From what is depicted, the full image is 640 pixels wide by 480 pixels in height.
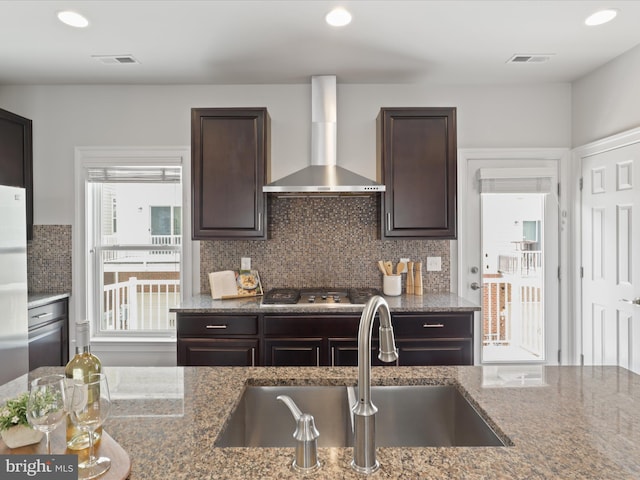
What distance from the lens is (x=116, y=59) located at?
3.13 metres

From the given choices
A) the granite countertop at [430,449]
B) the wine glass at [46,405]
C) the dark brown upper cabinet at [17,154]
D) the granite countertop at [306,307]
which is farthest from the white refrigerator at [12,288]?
the wine glass at [46,405]

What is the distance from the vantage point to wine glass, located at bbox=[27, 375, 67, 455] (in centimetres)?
90

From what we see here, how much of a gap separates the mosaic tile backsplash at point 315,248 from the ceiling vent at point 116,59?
1.45 meters

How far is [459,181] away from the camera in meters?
3.65

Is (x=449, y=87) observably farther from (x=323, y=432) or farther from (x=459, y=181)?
(x=323, y=432)

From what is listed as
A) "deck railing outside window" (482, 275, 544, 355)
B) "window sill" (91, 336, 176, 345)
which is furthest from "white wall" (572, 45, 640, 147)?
"window sill" (91, 336, 176, 345)

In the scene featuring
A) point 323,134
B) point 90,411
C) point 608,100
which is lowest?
point 90,411

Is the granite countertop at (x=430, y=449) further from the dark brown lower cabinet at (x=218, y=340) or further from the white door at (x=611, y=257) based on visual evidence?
the white door at (x=611, y=257)

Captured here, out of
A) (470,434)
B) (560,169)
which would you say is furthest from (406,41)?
(470,434)

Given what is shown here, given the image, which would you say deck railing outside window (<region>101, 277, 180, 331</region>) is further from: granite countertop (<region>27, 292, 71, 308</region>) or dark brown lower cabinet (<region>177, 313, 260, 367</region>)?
dark brown lower cabinet (<region>177, 313, 260, 367</region>)

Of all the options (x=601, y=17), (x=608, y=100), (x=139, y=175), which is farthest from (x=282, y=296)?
(x=608, y=100)

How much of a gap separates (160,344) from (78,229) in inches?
46.0

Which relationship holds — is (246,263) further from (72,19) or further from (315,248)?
(72,19)

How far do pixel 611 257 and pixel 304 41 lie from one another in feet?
8.59
